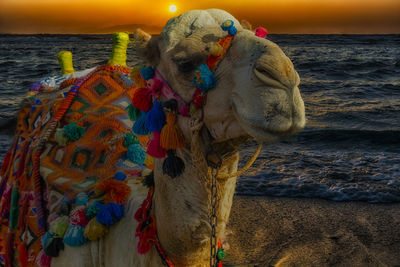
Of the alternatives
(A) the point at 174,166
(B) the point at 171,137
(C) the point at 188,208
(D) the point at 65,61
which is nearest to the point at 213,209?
(C) the point at 188,208

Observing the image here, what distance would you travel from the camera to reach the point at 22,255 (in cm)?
270

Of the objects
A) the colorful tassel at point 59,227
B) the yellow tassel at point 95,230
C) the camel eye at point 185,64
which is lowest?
the colorful tassel at point 59,227

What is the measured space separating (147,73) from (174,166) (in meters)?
0.41

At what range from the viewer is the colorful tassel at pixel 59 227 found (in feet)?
7.75

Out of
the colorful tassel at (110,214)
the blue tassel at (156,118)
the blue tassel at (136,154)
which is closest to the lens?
the blue tassel at (156,118)

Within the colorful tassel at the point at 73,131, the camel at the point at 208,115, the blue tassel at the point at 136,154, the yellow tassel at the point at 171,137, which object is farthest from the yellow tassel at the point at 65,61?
the yellow tassel at the point at 171,137

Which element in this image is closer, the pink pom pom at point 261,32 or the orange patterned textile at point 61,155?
the pink pom pom at point 261,32

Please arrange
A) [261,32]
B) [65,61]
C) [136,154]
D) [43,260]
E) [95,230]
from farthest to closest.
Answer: [65,61]
[136,154]
[43,260]
[95,230]
[261,32]

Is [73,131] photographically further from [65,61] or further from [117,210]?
[65,61]

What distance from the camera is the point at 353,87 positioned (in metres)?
14.2

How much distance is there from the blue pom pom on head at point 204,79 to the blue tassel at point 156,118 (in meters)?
0.26

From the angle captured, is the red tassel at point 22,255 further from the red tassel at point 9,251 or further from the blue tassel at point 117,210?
the blue tassel at point 117,210

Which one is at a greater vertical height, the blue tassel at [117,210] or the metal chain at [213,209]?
the metal chain at [213,209]

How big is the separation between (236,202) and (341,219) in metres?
1.21
